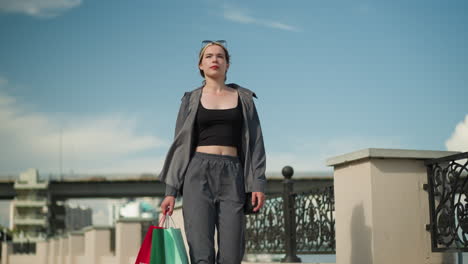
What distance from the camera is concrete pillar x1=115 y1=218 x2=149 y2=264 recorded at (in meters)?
13.9

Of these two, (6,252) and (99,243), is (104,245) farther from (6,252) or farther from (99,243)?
(6,252)

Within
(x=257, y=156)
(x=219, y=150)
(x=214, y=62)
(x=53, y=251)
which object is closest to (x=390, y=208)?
(x=257, y=156)

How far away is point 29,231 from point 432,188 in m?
91.3

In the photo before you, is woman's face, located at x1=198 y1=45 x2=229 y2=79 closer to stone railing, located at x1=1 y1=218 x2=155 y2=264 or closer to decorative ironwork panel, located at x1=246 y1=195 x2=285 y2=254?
decorative ironwork panel, located at x1=246 y1=195 x2=285 y2=254

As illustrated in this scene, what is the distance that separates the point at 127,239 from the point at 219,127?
10419 mm

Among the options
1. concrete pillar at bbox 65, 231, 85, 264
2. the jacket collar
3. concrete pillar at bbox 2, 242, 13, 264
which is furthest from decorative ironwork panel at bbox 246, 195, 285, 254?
concrete pillar at bbox 2, 242, 13, 264

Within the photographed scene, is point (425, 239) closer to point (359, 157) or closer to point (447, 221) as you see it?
point (447, 221)

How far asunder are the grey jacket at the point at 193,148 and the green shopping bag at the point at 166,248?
26 centimetres

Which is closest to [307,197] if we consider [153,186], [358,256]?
[358,256]

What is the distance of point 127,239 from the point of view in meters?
14.1

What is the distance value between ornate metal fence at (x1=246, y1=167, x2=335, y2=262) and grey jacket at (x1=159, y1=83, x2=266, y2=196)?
3.69 metres

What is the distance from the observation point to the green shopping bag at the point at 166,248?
4.01 m

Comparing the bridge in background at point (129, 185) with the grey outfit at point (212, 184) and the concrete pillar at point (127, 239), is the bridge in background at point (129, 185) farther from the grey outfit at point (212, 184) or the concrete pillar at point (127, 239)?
the grey outfit at point (212, 184)

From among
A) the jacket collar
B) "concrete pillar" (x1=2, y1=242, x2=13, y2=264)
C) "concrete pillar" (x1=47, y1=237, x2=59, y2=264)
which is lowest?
"concrete pillar" (x1=2, y1=242, x2=13, y2=264)
